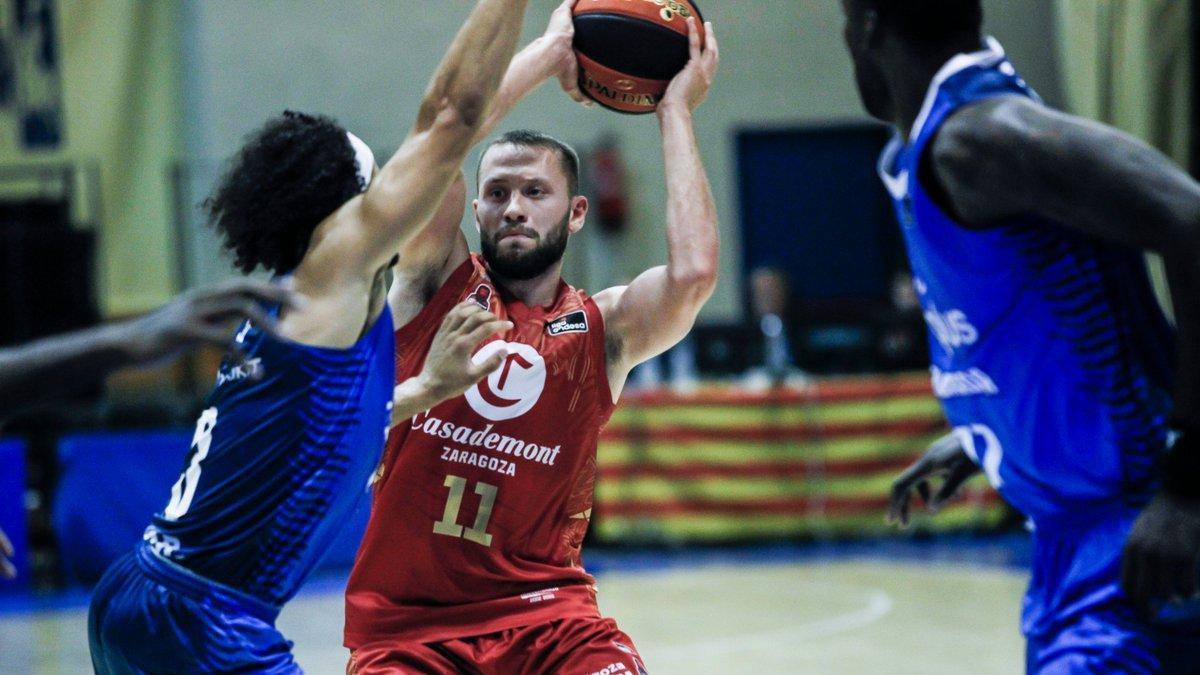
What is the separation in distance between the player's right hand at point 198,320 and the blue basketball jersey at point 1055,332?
1122 mm

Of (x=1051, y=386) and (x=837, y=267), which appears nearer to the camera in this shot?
(x=1051, y=386)

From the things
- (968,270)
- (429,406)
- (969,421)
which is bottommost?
(429,406)

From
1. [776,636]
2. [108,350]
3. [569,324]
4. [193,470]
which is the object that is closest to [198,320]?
[108,350]

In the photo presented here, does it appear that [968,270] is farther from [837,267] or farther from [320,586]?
[837,267]

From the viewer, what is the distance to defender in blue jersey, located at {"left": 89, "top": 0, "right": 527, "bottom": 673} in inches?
112

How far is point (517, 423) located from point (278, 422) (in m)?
1.02

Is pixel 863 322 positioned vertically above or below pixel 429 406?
below

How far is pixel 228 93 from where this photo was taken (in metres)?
14.7

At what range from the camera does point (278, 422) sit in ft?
9.44

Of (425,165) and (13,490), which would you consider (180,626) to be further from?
(13,490)

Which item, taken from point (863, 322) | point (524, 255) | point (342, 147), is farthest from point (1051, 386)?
point (863, 322)

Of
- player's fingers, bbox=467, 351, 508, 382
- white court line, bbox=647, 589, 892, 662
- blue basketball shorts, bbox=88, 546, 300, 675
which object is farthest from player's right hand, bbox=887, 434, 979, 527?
white court line, bbox=647, 589, 892, 662

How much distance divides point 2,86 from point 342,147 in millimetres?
12455

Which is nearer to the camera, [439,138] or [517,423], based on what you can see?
[439,138]
